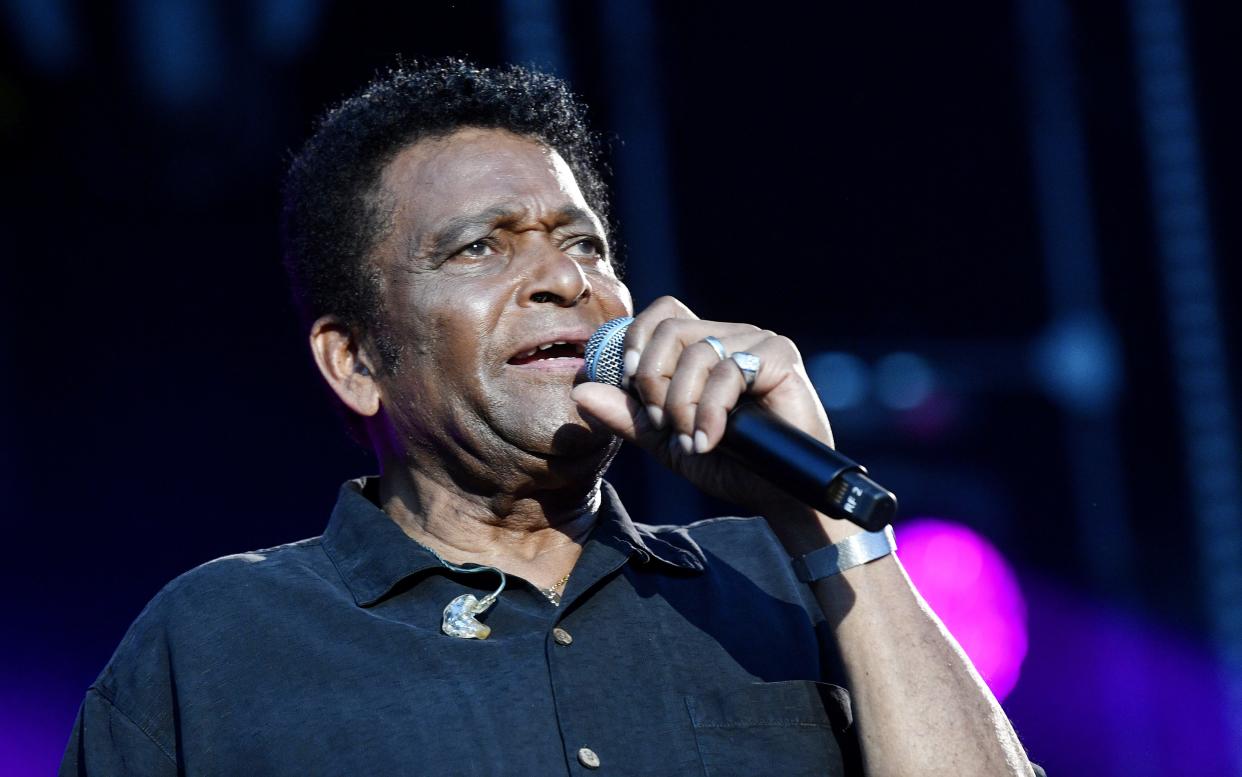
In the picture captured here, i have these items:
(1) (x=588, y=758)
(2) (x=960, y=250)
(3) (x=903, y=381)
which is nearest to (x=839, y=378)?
(3) (x=903, y=381)

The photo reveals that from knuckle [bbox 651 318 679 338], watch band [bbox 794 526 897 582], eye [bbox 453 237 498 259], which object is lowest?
watch band [bbox 794 526 897 582]

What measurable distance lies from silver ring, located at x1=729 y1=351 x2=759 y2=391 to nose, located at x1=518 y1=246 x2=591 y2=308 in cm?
50

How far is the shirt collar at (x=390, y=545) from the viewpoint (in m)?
1.98

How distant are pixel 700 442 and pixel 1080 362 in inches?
108

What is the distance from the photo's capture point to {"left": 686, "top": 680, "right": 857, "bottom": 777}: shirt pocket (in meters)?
1.83

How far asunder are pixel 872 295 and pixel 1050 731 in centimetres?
135

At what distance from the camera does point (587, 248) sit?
7.64ft

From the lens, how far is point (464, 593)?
1.97 metres

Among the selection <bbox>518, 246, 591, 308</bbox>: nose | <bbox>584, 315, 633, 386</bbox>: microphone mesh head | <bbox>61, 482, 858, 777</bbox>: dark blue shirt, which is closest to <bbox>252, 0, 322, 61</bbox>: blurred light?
<bbox>518, 246, 591, 308</bbox>: nose

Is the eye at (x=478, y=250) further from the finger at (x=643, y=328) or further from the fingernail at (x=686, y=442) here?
the fingernail at (x=686, y=442)

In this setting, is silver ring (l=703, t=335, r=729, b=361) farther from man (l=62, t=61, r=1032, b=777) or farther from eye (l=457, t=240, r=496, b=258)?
eye (l=457, t=240, r=496, b=258)

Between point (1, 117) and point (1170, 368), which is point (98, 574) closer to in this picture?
point (1, 117)

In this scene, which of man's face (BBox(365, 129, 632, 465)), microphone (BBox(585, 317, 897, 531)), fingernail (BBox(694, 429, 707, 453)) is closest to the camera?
Result: microphone (BBox(585, 317, 897, 531))

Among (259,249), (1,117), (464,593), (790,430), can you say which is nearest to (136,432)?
(259,249)
